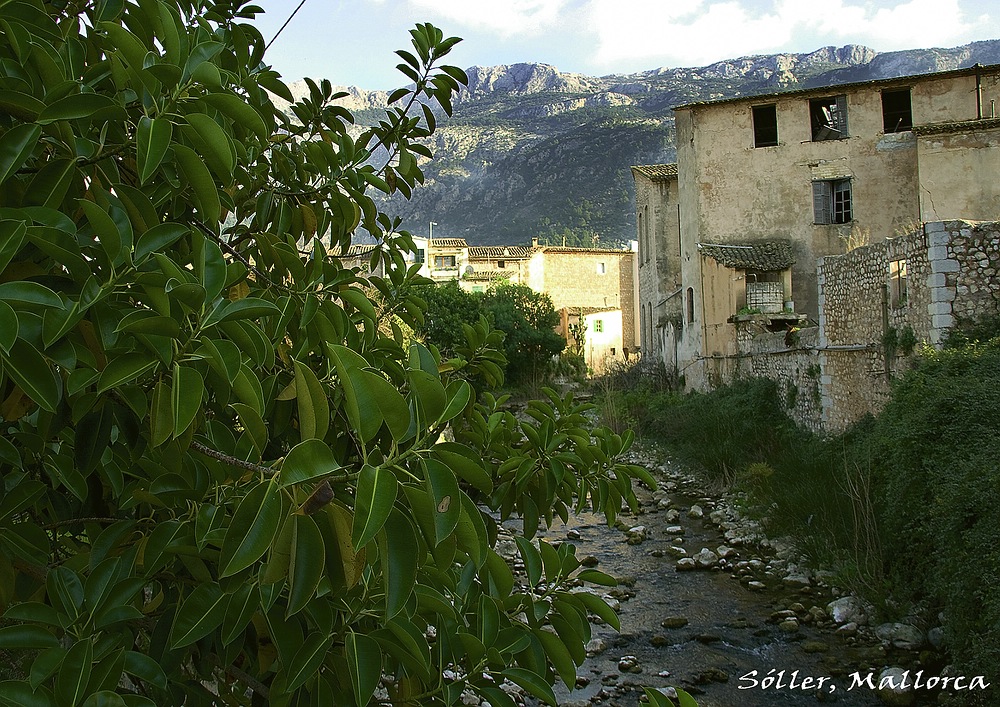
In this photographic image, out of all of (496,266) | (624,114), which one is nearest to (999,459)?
(496,266)

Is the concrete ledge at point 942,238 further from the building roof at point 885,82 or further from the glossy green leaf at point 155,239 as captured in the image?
the glossy green leaf at point 155,239

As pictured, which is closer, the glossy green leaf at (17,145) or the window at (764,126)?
the glossy green leaf at (17,145)

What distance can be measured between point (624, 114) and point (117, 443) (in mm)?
90014

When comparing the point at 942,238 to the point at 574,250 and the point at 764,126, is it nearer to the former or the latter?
the point at 764,126

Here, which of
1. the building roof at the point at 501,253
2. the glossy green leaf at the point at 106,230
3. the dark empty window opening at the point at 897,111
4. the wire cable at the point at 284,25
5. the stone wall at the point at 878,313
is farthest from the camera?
the building roof at the point at 501,253

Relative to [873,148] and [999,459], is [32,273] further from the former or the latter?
[873,148]

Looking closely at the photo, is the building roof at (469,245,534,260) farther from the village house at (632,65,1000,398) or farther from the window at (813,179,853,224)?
the window at (813,179,853,224)

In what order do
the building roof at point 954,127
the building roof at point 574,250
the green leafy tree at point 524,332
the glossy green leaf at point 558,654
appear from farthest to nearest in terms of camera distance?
the building roof at point 574,250, the green leafy tree at point 524,332, the building roof at point 954,127, the glossy green leaf at point 558,654

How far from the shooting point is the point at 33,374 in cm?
113

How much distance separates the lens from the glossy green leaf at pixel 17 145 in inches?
47.4

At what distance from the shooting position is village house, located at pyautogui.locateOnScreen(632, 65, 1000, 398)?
17344 mm

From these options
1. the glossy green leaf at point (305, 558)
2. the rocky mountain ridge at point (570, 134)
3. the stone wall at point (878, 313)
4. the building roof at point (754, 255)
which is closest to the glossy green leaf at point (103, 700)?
the glossy green leaf at point (305, 558)

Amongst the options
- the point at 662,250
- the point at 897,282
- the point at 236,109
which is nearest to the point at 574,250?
the point at 662,250

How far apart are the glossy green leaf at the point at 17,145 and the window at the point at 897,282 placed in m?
10.8
